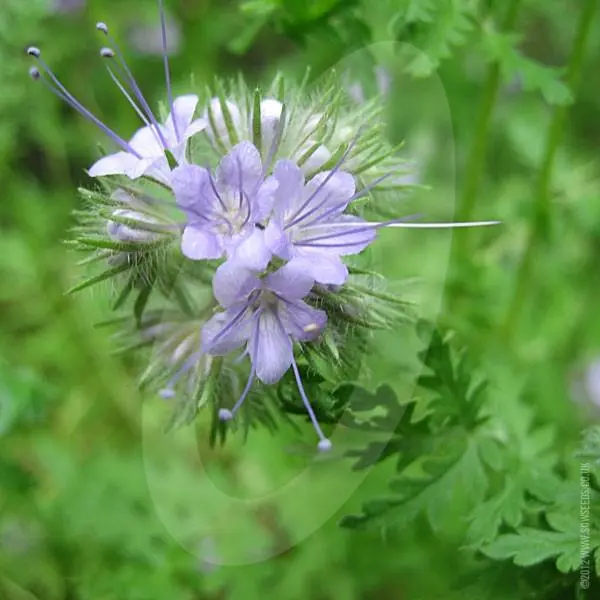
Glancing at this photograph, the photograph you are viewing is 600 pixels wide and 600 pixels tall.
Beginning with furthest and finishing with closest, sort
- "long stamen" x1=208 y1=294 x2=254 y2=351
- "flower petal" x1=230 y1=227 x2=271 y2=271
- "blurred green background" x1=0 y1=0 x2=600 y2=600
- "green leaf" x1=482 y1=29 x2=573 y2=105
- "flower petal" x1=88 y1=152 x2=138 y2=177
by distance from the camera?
"blurred green background" x1=0 y1=0 x2=600 y2=600 < "green leaf" x1=482 y1=29 x2=573 y2=105 < "flower petal" x1=88 y1=152 x2=138 y2=177 < "long stamen" x1=208 y1=294 x2=254 y2=351 < "flower petal" x1=230 y1=227 x2=271 y2=271

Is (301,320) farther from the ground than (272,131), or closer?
closer

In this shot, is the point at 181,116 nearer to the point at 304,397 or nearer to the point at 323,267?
the point at 323,267

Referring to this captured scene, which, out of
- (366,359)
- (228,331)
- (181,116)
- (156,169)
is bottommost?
(366,359)

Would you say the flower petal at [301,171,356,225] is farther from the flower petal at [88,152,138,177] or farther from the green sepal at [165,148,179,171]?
the flower petal at [88,152,138,177]

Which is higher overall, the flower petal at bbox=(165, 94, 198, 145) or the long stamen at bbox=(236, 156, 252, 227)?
the flower petal at bbox=(165, 94, 198, 145)

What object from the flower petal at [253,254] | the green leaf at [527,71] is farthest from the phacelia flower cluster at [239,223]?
the green leaf at [527,71]

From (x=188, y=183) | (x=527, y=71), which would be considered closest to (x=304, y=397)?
(x=188, y=183)

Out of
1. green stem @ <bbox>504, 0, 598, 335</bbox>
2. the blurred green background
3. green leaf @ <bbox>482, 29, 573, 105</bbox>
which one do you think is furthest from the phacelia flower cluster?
green stem @ <bbox>504, 0, 598, 335</bbox>

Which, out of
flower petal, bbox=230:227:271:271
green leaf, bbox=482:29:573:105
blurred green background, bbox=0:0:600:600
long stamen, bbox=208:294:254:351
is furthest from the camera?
blurred green background, bbox=0:0:600:600
